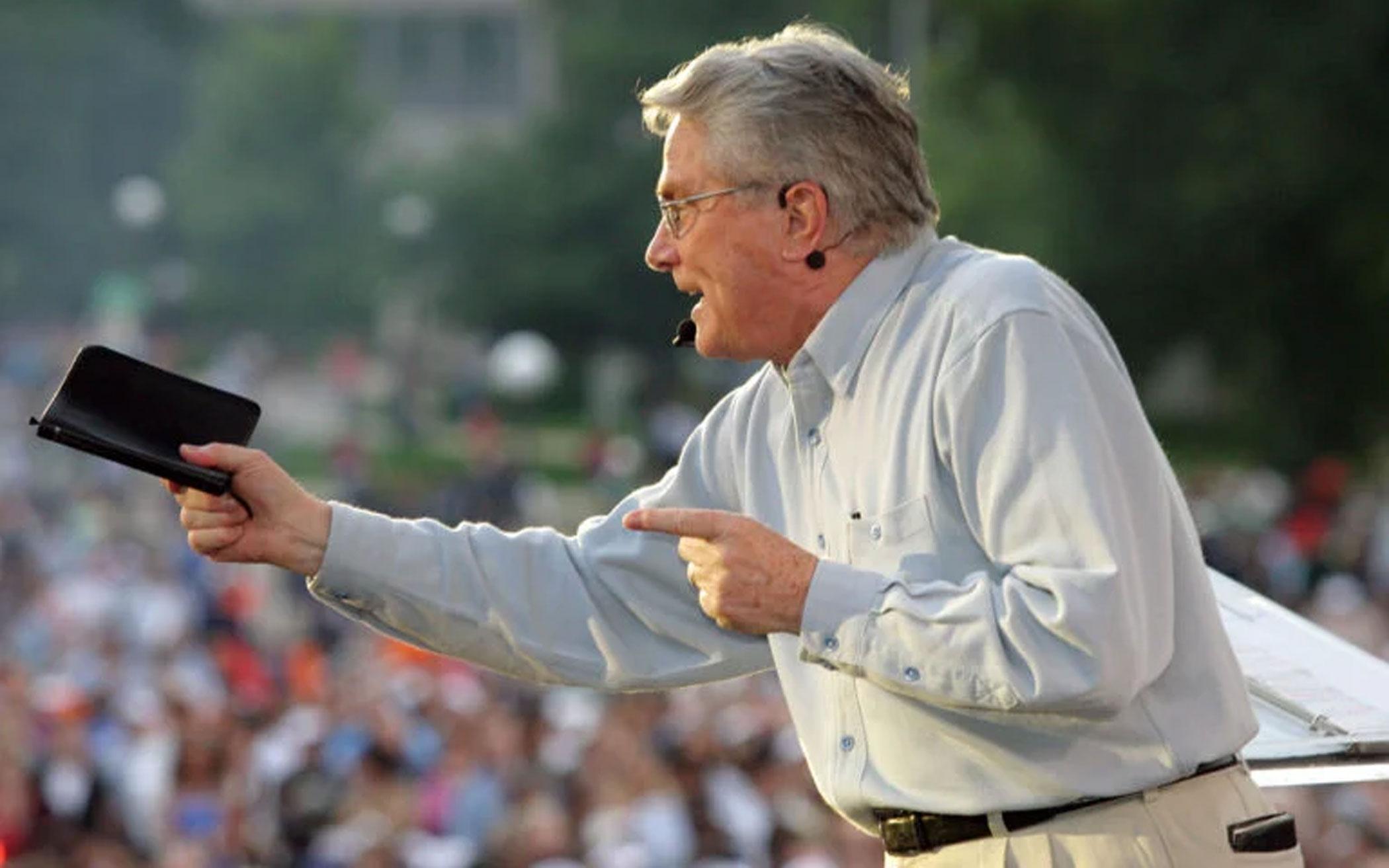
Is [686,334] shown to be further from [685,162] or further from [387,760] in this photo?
[387,760]

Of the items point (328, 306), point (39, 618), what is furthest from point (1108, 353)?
point (328, 306)

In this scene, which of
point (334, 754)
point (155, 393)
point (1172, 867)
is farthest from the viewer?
point (334, 754)

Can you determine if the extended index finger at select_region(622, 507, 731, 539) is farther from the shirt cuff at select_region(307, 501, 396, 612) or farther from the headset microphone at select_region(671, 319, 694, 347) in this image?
the shirt cuff at select_region(307, 501, 396, 612)

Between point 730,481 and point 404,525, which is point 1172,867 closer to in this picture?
point 730,481

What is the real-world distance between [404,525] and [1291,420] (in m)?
27.9

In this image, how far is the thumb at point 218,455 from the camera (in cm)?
380

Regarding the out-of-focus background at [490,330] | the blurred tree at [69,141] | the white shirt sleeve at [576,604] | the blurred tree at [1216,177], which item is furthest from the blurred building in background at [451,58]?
the white shirt sleeve at [576,604]

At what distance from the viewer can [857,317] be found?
145 inches

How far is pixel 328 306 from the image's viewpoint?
52.6 meters

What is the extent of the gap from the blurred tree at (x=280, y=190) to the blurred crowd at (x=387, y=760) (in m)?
31.6

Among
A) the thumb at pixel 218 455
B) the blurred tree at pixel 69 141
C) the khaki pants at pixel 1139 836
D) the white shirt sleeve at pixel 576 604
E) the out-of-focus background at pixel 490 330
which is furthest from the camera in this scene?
the blurred tree at pixel 69 141

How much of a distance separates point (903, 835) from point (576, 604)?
0.69 metres

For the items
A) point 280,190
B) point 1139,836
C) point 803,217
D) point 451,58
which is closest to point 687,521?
point 803,217

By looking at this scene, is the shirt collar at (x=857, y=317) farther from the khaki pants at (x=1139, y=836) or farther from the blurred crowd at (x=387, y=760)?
the blurred crowd at (x=387, y=760)
